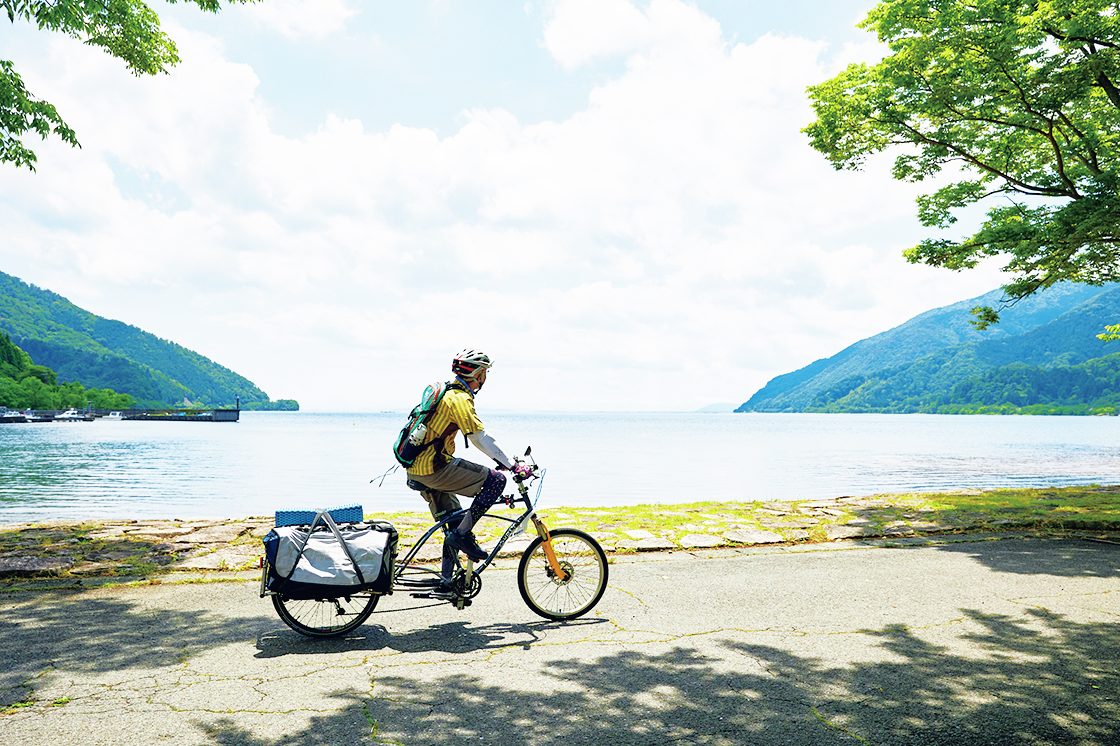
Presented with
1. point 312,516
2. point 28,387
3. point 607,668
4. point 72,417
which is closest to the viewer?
point 607,668

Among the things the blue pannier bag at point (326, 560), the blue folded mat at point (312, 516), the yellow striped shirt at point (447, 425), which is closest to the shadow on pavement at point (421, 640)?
the blue pannier bag at point (326, 560)

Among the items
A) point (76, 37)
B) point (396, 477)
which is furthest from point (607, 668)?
point (396, 477)

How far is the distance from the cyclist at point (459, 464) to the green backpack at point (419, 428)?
36mm

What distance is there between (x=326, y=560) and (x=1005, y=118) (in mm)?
15675

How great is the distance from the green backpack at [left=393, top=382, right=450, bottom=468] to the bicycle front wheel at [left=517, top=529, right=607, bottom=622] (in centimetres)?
144

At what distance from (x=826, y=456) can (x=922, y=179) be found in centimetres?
4425

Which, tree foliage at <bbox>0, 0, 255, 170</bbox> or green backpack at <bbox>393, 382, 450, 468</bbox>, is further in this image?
tree foliage at <bbox>0, 0, 255, 170</bbox>

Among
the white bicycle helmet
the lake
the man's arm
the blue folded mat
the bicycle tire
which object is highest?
the white bicycle helmet

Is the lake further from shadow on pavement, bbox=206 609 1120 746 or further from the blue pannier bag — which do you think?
shadow on pavement, bbox=206 609 1120 746

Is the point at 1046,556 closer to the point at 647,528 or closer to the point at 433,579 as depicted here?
the point at 647,528

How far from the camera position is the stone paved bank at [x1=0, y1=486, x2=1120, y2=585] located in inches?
344

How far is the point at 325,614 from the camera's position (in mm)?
6492

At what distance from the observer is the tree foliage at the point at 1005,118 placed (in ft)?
42.0

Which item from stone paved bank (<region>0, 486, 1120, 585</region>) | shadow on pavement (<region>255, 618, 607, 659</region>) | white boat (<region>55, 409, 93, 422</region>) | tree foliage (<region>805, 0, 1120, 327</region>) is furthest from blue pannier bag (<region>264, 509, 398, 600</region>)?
white boat (<region>55, 409, 93, 422</region>)
